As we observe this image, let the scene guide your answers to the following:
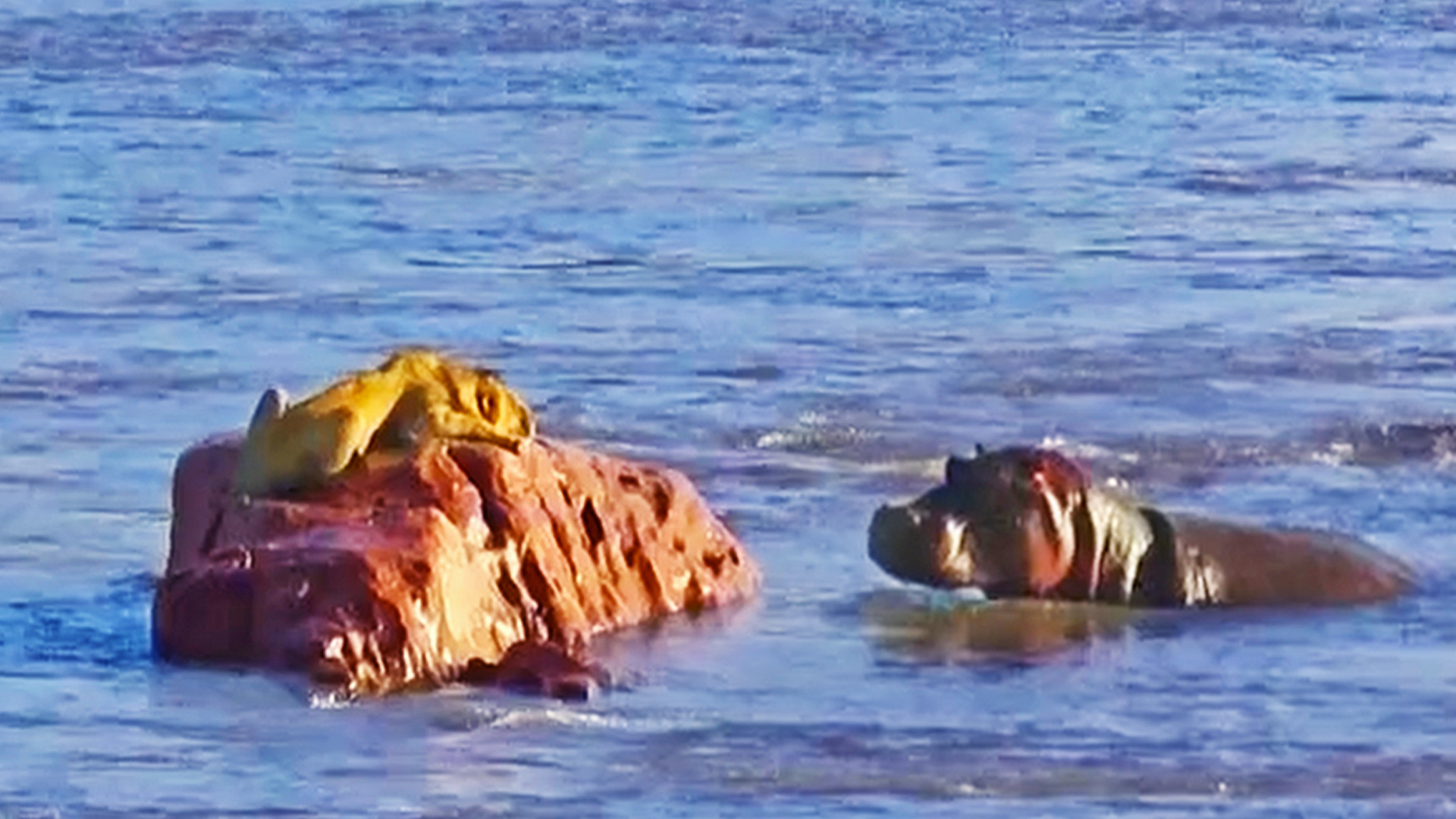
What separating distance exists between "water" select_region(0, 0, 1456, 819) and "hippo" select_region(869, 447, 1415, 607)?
0.54 feet

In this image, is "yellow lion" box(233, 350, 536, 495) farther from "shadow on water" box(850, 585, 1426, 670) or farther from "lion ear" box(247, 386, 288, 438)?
"shadow on water" box(850, 585, 1426, 670)

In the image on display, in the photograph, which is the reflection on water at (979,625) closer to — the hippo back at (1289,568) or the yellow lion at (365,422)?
the hippo back at (1289,568)

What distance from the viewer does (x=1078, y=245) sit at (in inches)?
822

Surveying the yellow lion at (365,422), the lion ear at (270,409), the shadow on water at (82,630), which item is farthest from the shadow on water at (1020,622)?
the shadow on water at (82,630)

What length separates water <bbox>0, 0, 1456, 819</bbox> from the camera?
9.58 metres

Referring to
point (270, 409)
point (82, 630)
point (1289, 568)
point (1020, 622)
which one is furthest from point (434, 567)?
point (1289, 568)

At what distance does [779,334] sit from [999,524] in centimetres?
600

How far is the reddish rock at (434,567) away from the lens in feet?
33.3

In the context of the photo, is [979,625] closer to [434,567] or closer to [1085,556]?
[1085,556]

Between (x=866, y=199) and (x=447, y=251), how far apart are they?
294 cm

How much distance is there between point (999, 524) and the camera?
11.7m

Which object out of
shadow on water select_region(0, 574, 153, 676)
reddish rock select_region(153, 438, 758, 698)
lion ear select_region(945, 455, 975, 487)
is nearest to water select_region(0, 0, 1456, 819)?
shadow on water select_region(0, 574, 153, 676)

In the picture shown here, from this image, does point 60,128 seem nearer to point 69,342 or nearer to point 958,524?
point 69,342

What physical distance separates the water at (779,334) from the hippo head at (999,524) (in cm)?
19
